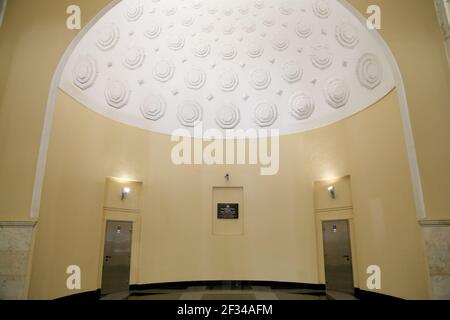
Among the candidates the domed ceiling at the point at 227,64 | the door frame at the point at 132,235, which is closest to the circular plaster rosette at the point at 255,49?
the domed ceiling at the point at 227,64

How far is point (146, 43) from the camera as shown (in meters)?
9.38

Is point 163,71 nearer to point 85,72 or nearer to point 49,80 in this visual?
point 85,72

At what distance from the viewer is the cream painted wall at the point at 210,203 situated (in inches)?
256

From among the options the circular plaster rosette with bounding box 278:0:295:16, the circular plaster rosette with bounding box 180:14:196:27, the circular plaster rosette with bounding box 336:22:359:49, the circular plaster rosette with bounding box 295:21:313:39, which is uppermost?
the circular plaster rosette with bounding box 278:0:295:16

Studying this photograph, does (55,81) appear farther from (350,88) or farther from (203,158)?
(350,88)

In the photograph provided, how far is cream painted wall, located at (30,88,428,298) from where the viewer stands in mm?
6496

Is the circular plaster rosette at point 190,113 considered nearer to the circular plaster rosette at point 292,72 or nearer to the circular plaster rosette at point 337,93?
the circular plaster rosette at point 292,72

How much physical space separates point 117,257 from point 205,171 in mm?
3530

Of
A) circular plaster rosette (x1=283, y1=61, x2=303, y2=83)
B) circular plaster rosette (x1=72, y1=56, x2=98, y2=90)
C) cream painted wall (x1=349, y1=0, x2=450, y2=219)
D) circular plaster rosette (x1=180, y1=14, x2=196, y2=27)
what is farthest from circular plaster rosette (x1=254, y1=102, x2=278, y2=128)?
circular plaster rosette (x1=72, y1=56, x2=98, y2=90)

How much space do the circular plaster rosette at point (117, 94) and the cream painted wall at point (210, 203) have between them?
0.64 meters

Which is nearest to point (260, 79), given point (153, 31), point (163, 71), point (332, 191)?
point (163, 71)

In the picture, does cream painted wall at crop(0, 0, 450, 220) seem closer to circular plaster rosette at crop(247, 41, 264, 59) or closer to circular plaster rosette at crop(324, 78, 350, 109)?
circular plaster rosette at crop(324, 78, 350, 109)

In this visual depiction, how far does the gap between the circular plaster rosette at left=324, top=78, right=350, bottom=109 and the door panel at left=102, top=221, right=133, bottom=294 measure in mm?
6821
